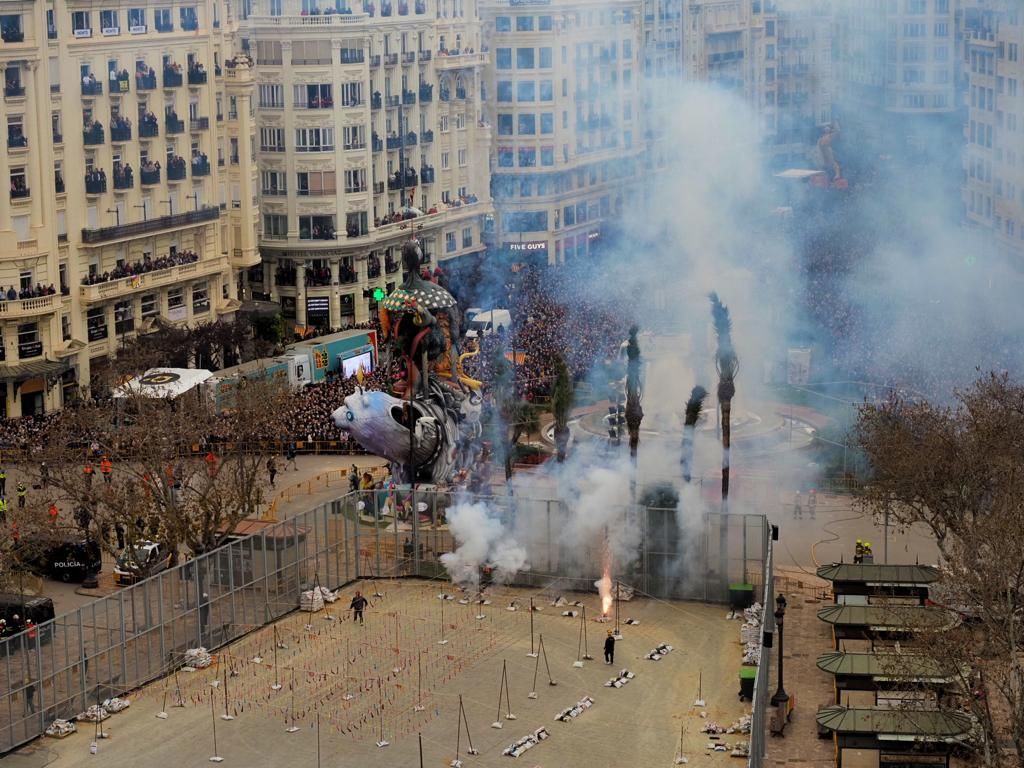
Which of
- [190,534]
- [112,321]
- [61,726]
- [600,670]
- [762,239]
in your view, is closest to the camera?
[61,726]

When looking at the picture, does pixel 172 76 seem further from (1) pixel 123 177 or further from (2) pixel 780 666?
(2) pixel 780 666

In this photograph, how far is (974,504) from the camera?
87.8 meters

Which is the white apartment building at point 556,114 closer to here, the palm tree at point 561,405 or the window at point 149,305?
the window at point 149,305

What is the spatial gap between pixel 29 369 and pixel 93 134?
45.3 feet

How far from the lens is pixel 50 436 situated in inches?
4331

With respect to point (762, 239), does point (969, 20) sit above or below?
above

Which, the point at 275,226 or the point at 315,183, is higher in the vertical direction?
the point at 315,183

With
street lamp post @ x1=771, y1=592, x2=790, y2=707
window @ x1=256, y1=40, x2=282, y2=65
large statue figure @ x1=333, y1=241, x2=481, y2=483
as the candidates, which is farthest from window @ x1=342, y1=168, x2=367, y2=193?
street lamp post @ x1=771, y1=592, x2=790, y2=707

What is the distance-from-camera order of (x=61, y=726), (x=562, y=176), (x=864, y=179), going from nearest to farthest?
1. (x=61, y=726)
2. (x=562, y=176)
3. (x=864, y=179)

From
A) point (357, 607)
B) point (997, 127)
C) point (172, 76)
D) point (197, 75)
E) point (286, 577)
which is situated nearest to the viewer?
point (357, 607)

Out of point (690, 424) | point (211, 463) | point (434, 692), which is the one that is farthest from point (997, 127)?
point (434, 692)

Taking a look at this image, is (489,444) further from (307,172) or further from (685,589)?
(307,172)

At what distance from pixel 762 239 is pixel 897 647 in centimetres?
6090

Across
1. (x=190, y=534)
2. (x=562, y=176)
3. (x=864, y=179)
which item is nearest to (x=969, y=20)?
(x=864, y=179)
